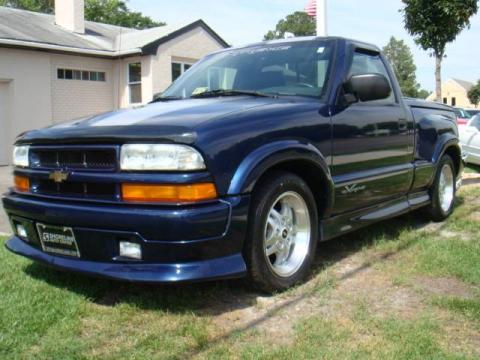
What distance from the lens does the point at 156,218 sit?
309cm

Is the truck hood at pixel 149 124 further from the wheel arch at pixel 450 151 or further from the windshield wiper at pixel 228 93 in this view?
the wheel arch at pixel 450 151

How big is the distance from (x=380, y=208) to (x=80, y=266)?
2669 mm

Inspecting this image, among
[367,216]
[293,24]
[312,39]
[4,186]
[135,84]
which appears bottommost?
[4,186]

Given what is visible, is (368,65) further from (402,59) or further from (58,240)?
(402,59)

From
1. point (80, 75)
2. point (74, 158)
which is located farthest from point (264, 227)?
point (80, 75)

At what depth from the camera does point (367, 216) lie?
4695 mm

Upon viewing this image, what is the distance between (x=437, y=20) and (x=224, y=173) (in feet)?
47.0

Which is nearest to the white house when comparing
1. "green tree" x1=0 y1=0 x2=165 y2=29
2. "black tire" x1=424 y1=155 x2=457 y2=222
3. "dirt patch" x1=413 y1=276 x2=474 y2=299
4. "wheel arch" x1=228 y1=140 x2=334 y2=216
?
"black tire" x1=424 y1=155 x2=457 y2=222

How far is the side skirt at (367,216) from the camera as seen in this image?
4223mm

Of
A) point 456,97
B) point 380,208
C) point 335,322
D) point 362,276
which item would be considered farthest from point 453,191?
point 456,97

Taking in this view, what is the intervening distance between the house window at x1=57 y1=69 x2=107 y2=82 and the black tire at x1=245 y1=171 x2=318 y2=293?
48.4 feet

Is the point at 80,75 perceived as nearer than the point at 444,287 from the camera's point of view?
No

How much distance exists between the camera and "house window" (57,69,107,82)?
677 inches

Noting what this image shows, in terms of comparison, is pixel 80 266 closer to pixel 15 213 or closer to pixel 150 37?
pixel 15 213
